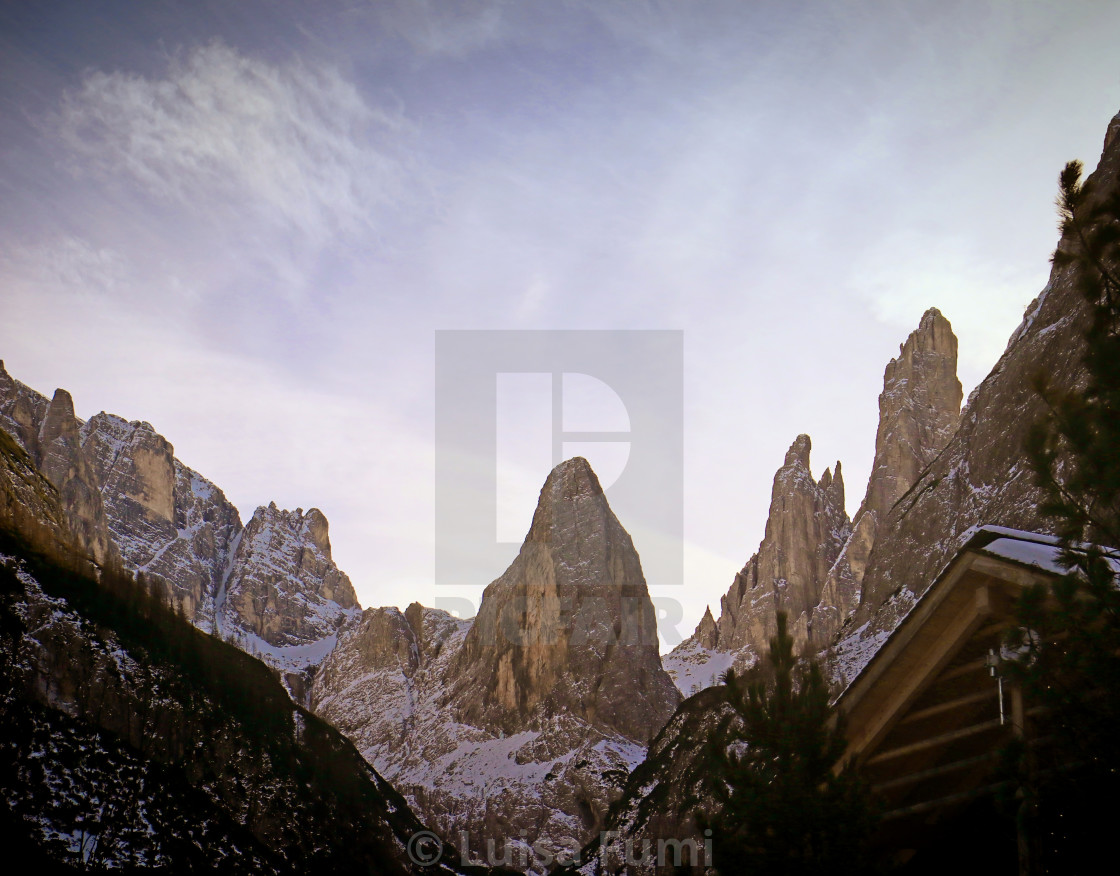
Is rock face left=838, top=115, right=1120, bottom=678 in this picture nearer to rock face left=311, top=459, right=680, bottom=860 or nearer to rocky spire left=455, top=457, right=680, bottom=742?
rock face left=311, top=459, right=680, bottom=860

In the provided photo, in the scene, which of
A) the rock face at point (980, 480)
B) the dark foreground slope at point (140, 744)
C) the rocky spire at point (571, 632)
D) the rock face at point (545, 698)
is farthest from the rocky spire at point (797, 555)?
the dark foreground slope at point (140, 744)

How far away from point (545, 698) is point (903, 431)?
7079 centimetres

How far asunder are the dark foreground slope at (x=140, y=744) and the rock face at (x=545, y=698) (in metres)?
75.3

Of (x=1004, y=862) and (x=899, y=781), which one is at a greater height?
(x=899, y=781)

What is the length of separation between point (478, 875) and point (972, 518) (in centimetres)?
6712

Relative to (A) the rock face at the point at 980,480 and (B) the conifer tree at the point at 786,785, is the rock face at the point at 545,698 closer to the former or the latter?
(A) the rock face at the point at 980,480

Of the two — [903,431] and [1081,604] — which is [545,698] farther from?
[1081,604]

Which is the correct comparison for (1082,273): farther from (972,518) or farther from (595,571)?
(595,571)

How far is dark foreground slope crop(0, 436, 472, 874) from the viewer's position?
133 feet

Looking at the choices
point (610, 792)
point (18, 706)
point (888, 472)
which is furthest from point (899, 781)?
point (888, 472)

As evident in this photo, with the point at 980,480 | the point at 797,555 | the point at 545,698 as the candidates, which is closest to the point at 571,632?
the point at 545,698

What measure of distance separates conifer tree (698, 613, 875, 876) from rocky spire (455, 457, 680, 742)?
488ft

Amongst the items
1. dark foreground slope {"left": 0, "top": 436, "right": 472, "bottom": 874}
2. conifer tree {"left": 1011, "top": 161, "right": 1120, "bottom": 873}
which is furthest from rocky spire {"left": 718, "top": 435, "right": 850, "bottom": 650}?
conifer tree {"left": 1011, "top": 161, "right": 1120, "bottom": 873}

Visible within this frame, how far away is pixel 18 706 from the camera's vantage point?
1748 inches
